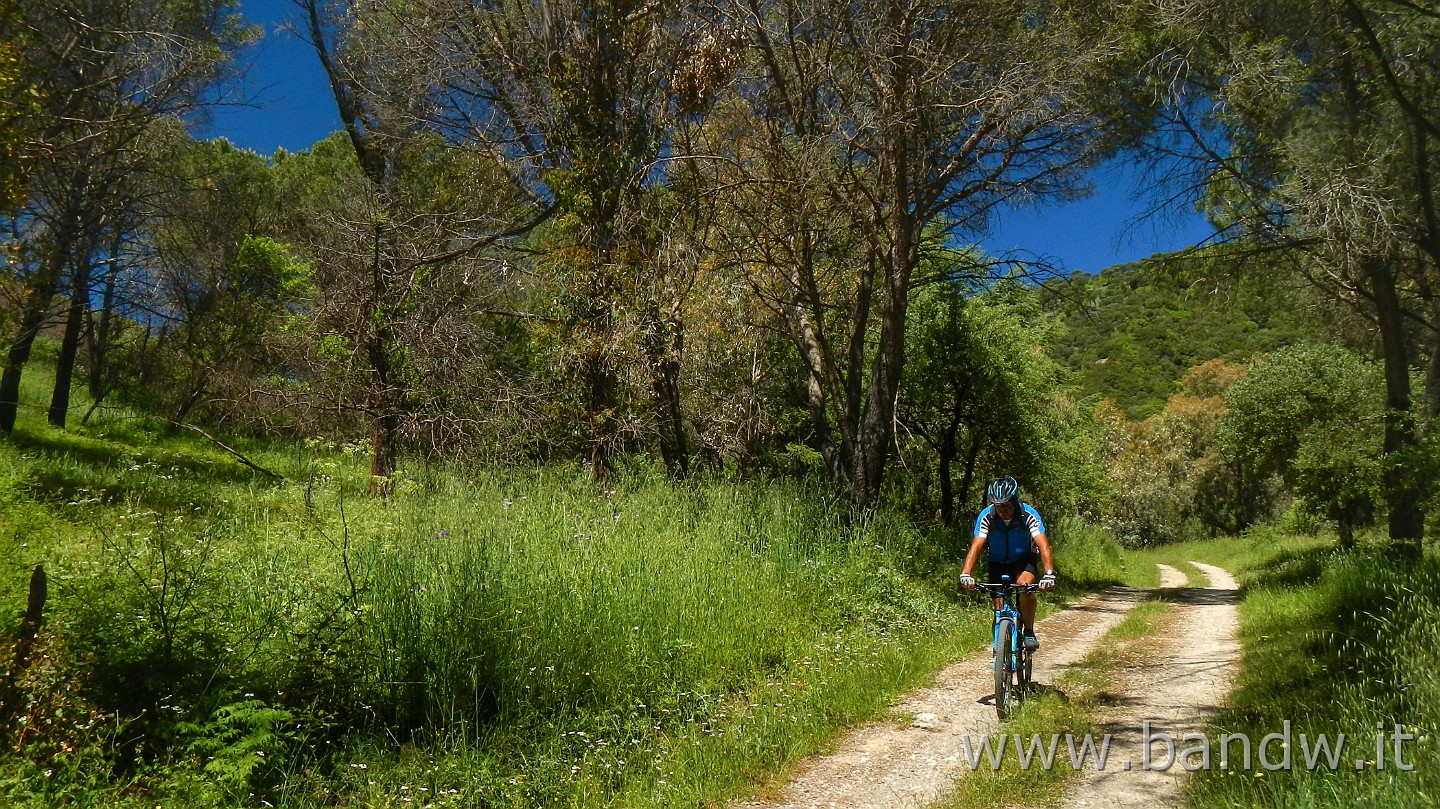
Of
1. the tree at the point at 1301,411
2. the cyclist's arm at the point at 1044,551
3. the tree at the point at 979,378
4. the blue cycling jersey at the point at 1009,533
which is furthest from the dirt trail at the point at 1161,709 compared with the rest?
the tree at the point at 1301,411

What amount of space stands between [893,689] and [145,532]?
5.80 m

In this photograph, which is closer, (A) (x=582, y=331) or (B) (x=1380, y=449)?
Answer: (A) (x=582, y=331)

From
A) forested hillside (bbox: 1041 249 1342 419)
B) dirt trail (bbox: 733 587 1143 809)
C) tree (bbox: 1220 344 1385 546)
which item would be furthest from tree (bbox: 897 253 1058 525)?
dirt trail (bbox: 733 587 1143 809)

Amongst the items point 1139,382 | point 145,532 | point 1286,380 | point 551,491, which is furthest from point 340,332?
point 1139,382

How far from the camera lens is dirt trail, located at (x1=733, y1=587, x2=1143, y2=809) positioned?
477 cm

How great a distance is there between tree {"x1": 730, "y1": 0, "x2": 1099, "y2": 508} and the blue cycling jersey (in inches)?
212

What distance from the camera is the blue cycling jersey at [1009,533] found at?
649 centimetres

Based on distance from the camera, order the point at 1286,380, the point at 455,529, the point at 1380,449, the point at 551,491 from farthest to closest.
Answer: the point at 1286,380 → the point at 1380,449 → the point at 551,491 → the point at 455,529

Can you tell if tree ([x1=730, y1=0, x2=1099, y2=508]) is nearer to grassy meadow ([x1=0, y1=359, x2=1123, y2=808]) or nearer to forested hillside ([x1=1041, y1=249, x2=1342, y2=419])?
forested hillside ([x1=1041, y1=249, x2=1342, y2=419])

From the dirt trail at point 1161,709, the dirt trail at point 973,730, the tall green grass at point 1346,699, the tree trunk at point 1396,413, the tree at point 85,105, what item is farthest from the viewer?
the tree trunk at point 1396,413

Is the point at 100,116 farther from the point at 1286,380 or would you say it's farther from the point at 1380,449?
the point at 1286,380

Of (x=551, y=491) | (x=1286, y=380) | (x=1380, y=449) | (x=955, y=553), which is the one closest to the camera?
(x=551, y=491)

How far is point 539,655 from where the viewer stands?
5777mm

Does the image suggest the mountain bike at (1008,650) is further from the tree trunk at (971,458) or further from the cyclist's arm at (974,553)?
the tree trunk at (971,458)
